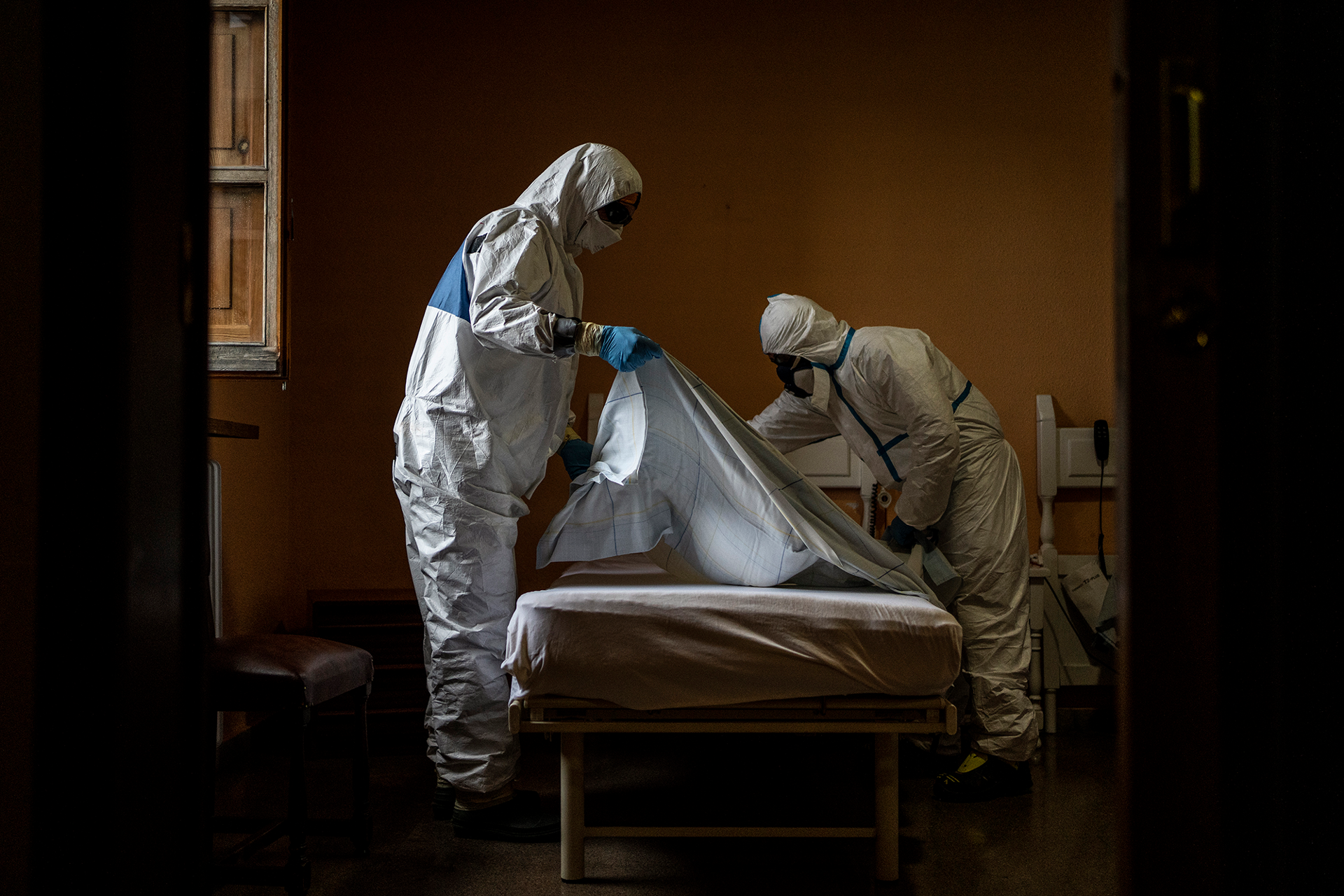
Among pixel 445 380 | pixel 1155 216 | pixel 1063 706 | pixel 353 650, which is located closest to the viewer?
pixel 1155 216

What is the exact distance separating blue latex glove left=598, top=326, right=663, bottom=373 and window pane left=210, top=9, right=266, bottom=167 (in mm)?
909

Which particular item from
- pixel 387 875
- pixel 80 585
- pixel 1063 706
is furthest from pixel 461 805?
pixel 1063 706

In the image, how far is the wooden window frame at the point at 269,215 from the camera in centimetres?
215

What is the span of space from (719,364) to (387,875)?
2.06 m

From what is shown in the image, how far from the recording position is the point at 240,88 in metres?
2.25

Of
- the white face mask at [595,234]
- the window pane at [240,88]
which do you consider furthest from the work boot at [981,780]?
the window pane at [240,88]

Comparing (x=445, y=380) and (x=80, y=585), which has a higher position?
(x=445, y=380)

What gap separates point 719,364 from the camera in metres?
3.48

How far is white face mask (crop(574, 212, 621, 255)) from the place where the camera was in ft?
8.12

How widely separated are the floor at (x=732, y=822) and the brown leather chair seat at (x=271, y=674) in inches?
16.0

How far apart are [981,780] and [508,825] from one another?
4.18 ft

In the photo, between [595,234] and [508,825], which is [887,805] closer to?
[508,825]

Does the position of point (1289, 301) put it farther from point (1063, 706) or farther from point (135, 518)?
point (1063, 706)

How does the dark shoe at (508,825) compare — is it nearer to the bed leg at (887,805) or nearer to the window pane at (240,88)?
the bed leg at (887,805)
